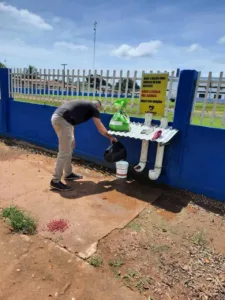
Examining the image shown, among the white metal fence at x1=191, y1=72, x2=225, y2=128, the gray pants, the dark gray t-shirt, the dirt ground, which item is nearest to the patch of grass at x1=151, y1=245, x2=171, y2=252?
the dirt ground

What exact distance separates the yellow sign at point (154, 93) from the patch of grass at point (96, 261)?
276 cm

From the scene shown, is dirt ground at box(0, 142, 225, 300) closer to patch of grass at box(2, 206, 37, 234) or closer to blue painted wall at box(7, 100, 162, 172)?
patch of grass at box(2, 206, 37, 234)

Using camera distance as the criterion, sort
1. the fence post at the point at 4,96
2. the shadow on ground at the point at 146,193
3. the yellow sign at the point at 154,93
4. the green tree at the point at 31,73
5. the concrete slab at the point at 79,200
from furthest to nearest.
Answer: the fence post at the point at 4,96 < the green tree at the point at 31,73 < the yellow sign at the point at 154,93 < the shadow on ground at the point at 146,193 < the concrete slab at the point at 79,200

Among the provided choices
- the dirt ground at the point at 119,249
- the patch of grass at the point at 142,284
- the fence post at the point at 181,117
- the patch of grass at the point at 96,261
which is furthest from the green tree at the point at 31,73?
the patch of grass at the point at 142,284

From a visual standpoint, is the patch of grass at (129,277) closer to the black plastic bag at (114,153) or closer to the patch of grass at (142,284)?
the patch of grass at (142,284)

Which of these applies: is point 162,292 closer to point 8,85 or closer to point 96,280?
point 96,280

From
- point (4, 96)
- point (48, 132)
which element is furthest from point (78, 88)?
point (4, 96)

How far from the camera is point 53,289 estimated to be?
7.04 ft

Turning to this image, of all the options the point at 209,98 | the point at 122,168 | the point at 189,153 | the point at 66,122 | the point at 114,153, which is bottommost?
the point at 122,168

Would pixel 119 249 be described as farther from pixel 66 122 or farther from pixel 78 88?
pixel 78 88

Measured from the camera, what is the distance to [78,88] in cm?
548

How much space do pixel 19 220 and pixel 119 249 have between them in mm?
1268

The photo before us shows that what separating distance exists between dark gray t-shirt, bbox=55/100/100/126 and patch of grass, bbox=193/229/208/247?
7.65 feet

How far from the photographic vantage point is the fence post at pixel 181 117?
12.9 feet
